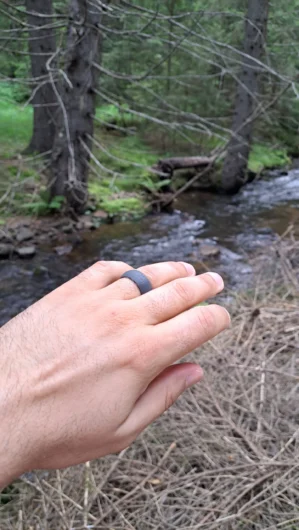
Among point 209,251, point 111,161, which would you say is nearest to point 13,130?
point 111,161

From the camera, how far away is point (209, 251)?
6902mm

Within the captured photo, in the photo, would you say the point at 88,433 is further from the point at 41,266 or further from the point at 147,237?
the point at 147,237

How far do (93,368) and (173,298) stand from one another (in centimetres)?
35

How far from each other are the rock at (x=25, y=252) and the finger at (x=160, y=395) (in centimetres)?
556

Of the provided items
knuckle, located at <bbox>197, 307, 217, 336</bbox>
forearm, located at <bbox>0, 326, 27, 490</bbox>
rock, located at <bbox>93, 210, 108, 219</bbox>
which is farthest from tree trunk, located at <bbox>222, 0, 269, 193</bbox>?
forearm, located at <bbox>0, 326, 27, 490</bbox>

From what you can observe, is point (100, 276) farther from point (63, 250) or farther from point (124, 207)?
point (124, 207)

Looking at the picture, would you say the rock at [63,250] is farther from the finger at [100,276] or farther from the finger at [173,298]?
the finger at [173,298]

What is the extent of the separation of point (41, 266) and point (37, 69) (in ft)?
17.2

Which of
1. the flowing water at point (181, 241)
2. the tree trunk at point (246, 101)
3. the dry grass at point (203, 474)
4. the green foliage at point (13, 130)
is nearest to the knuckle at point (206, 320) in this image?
the dry grass at point (203, 474)

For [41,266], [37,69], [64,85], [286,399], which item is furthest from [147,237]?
[286,399]

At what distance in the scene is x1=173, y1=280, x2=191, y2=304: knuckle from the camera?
1397mm

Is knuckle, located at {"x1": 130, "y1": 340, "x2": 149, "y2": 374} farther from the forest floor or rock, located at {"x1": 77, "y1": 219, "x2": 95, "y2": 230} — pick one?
rock, located at {"x1": 77, "y1": 219, "x2": 95, "y2": 230}

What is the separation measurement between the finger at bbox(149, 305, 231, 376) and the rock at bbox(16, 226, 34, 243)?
6.03m

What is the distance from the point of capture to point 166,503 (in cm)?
210
